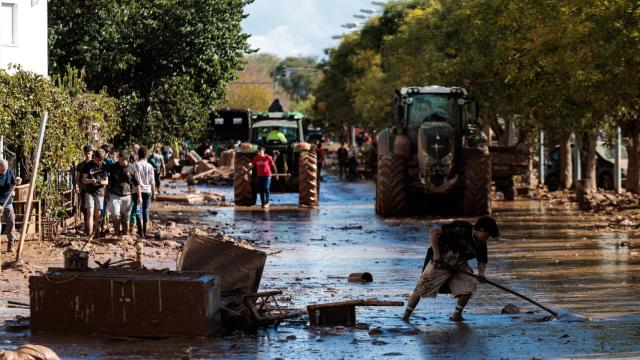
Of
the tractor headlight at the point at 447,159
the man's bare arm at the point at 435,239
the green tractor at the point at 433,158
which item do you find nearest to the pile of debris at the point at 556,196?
the green tractor at the point at 433,158

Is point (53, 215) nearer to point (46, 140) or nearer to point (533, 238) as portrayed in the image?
point (46, 140)

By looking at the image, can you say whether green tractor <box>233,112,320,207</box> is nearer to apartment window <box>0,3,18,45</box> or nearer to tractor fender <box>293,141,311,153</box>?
tractor fender <box>293,141,311,153</box>

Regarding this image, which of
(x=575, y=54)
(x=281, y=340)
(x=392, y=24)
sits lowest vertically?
(x=281, y=340)

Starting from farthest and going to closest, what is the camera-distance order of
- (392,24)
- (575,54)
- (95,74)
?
(392,24), (95,74), (575,54)

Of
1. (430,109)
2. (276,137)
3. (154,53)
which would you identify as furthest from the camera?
(154,53)

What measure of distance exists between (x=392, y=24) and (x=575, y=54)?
208 ft

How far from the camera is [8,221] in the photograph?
20.0 metres

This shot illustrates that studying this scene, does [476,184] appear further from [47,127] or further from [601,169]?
[601,169]

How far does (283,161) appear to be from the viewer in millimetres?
39438

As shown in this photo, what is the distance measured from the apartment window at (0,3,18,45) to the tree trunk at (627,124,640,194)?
16850mm

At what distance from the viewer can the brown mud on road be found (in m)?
12.5

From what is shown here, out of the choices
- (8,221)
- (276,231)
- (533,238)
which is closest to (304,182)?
(276,231)

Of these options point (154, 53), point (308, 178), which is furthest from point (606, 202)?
point (154, 53)

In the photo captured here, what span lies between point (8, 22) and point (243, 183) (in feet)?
25.2
